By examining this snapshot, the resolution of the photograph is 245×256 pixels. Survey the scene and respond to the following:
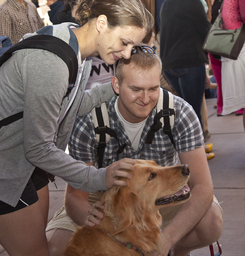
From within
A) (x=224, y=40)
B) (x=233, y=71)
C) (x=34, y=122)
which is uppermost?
(x=34, y=122)

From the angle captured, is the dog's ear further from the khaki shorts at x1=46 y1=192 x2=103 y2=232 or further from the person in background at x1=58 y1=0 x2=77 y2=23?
the person in background at x1=58 y1=0 x2=77 y2=23

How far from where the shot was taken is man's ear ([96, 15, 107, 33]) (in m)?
1.96

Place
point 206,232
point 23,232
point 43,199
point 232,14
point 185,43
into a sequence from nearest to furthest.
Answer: point 23,232 < point 43,199 < point 206,232 < point 232,14 < point 185,43

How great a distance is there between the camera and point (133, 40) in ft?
6.66

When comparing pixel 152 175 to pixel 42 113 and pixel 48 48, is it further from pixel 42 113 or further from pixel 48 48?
pixel 48 48

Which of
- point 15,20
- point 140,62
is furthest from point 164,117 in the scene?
point 15,20

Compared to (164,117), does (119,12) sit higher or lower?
higher

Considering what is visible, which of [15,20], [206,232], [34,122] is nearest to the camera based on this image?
[34,122]

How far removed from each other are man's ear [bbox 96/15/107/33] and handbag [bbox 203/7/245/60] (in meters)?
2.31

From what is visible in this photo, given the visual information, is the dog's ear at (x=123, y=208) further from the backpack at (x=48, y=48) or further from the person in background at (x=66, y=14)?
the person in background at (x=66, y=14)

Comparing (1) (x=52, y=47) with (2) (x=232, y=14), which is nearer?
(1) (x=52, y=47)

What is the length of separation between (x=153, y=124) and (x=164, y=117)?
11 centimetres

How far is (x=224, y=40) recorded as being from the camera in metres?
3.85

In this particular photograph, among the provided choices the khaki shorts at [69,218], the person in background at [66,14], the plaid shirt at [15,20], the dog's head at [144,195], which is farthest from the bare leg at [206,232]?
the plaid shirt at [15,20]
